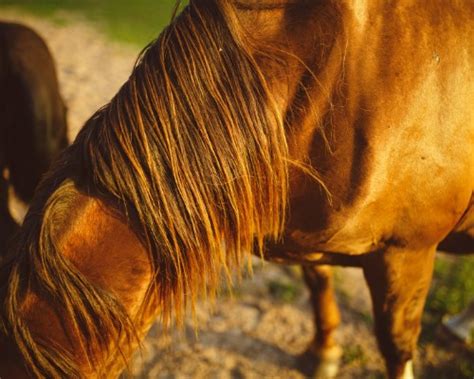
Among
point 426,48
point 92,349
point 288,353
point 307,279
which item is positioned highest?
point 426,48

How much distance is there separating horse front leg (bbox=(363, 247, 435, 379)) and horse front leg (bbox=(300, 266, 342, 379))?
1.38ft

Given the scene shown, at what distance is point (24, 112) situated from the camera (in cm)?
206

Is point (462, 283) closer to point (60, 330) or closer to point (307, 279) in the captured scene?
point (307, 279)

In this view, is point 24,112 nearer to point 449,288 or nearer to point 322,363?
point 322,363

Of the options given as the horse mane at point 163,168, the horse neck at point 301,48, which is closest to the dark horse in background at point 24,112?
the horse mane at point 163,168

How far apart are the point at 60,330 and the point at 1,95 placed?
1.48 metres

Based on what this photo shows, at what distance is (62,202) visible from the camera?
0.89 meters

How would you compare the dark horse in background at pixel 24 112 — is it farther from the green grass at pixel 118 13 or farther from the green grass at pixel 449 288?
the green grass at pixel 118 13

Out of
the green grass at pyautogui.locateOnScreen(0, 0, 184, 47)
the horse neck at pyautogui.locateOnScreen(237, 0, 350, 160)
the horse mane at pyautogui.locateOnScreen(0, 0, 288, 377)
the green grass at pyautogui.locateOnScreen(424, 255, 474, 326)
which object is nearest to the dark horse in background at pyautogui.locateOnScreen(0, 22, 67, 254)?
the horse mane at pyautogui.locateOnScreen(0, 0, 288, 377)

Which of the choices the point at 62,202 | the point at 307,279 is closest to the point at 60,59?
the point at 307,279

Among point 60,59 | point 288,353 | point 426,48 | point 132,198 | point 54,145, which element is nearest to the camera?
point 132,198

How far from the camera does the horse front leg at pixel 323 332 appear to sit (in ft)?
5.92

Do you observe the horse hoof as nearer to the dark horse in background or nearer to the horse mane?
the horse mane

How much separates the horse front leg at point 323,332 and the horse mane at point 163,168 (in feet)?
3.12
